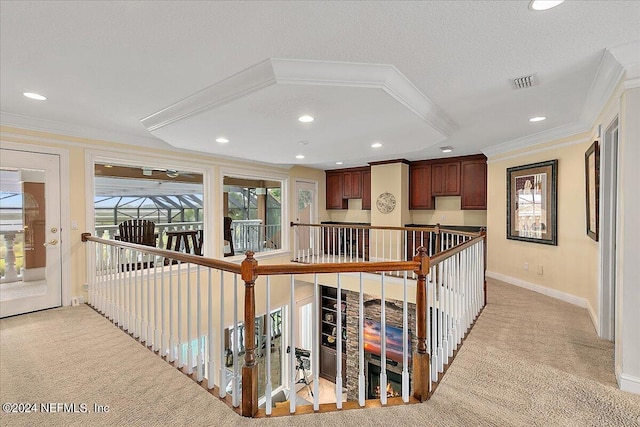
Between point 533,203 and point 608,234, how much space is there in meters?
1.76

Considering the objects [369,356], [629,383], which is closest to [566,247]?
[629,383]

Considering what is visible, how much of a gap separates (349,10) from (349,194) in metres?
6.08

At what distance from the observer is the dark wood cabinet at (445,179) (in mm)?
5992

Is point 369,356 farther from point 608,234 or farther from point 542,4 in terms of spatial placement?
point 542,4

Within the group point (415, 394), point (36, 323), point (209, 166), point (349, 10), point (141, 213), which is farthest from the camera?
point (141, 213)

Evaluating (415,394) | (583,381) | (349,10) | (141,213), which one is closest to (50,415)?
(415,394)

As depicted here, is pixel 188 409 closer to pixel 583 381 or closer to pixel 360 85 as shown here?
pixel 360 85

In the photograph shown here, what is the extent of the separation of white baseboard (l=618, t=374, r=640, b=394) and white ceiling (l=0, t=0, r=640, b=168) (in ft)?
7.22

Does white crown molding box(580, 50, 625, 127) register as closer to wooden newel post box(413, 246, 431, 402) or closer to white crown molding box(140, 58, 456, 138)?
white crown molding box(140, 58, 456, 138)

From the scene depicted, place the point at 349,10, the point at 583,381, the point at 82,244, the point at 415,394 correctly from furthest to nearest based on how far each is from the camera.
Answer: the point at 82,244
the point at 583,381
the point at 415,394
the point at 349,10

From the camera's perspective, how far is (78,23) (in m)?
1.72

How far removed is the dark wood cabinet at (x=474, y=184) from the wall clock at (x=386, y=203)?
1.35 m

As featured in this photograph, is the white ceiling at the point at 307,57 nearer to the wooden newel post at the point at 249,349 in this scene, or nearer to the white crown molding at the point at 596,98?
the white crown molding at the point at 596,98

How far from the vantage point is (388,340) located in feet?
21.0
